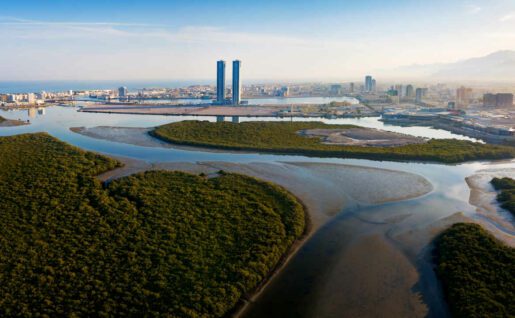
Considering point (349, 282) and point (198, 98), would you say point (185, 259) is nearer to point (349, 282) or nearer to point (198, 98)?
point (349, 282)

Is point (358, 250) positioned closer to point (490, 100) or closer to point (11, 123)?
point (11, 123)

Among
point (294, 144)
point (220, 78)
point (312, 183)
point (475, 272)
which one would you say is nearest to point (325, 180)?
point (312, 183)

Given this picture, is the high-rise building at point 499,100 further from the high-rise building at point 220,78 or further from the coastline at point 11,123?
the coastline at point 11,123

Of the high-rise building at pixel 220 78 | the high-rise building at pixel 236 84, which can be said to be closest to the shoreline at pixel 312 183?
the high-rise building at pixel 236 84

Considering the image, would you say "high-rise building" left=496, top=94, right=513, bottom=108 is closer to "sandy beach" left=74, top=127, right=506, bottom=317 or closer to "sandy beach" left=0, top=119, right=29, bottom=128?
"sandy beach" left=74, top=127, right=506, bottom=317

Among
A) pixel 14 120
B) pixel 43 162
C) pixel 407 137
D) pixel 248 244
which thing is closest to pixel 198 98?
pixel 14 120

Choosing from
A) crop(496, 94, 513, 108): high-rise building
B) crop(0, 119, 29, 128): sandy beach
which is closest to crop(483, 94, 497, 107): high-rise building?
crop(496, 94, 513, 108): high-rise building
